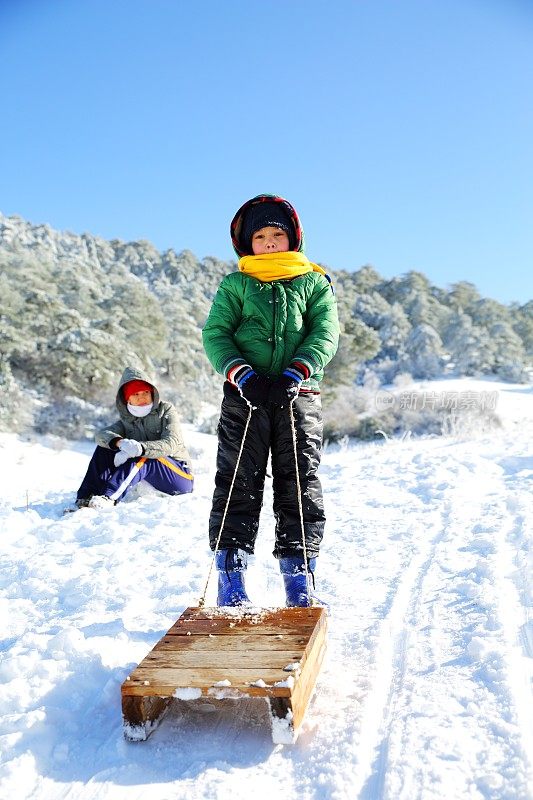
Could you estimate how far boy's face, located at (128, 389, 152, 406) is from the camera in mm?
5402

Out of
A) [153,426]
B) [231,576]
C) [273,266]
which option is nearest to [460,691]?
[231,576]

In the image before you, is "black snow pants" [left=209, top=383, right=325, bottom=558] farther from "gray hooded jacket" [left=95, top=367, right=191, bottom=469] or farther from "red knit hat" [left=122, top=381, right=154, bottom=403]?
"red knit hat" [left=122, top=381, right=154, bottom=403]

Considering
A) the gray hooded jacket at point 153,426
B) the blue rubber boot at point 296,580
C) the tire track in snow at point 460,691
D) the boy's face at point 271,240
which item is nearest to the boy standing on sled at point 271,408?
the blue rubber boot at point 296,580

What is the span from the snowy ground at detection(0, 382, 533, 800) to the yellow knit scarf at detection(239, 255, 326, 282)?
155 centimetres

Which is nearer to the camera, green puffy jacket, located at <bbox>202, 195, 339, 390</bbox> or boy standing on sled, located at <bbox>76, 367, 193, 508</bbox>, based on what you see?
green puffy jacket, located at <bbox>202, 195, 339, 390</bbox>

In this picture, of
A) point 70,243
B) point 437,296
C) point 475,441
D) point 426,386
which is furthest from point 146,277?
point 475,441

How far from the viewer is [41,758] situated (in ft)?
5.13

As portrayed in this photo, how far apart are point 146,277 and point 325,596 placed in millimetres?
36483

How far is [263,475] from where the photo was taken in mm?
2652

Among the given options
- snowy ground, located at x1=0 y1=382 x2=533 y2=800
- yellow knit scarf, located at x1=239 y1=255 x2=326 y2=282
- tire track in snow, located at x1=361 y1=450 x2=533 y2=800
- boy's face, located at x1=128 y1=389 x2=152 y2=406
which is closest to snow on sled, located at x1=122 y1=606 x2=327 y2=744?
snowy ground, located at x1=0 y1=382 x2=533 y2=800

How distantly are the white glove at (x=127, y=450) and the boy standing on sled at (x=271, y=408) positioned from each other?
2.43m

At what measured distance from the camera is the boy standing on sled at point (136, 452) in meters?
4.96

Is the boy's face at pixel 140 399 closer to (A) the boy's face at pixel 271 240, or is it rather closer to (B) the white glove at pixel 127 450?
(B) the white glove at pixel 127 450

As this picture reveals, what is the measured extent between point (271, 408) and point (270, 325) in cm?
38
